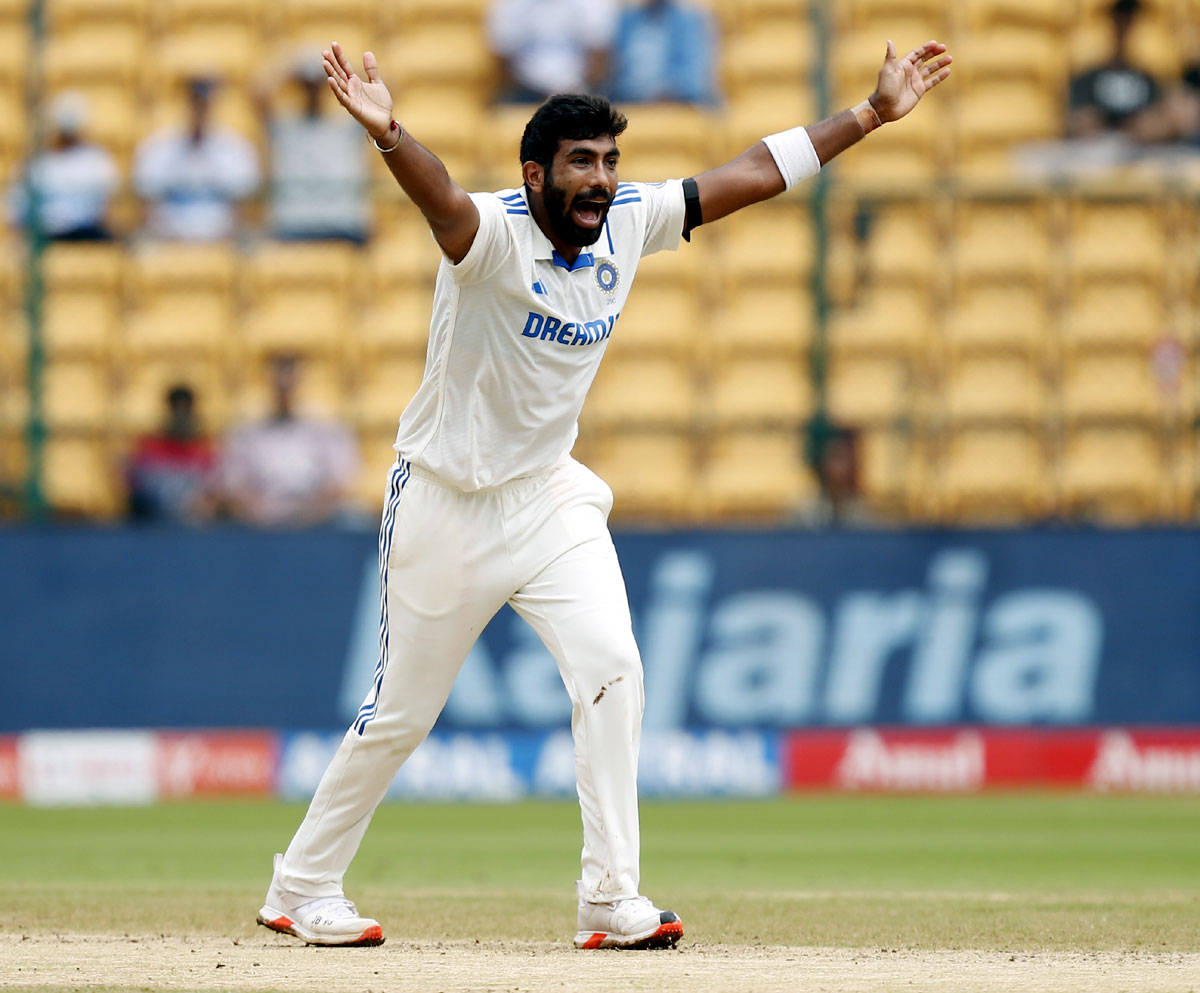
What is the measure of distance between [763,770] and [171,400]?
12.9ft

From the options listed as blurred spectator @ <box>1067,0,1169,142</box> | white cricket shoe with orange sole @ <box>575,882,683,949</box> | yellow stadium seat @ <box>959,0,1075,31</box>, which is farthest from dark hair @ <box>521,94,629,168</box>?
yellow stadium seat @ <box>959,0,1075,31</box>

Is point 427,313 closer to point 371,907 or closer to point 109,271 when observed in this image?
point 109,271

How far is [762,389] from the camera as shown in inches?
457

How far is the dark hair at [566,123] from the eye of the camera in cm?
475

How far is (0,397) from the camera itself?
37.1ft

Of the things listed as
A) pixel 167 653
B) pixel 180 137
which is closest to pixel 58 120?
pixel 180 137

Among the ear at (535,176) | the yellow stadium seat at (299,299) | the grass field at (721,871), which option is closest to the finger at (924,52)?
the ear at (535,176)

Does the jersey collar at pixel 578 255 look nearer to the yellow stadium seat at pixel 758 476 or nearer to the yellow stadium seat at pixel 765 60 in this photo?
the yellow stadium seat at pixel 758 476

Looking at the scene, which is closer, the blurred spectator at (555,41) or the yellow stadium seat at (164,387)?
the yellow stadium seat at (164,387)

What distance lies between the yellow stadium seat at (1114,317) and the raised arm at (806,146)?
608 cm

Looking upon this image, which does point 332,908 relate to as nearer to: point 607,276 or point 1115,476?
point 607,276

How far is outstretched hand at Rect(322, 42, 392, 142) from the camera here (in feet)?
14.5

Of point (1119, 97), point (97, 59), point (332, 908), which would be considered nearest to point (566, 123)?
point (332, 908)

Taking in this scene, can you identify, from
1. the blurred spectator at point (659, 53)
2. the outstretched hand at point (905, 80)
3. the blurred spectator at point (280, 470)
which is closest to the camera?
the outstretched hand at point (905, 80)
